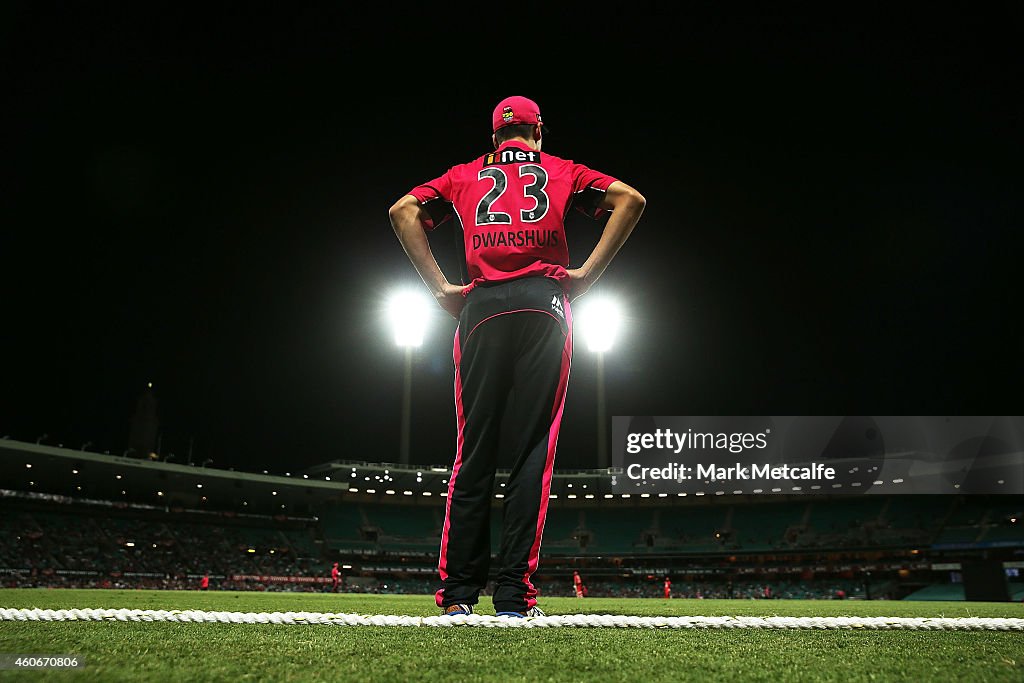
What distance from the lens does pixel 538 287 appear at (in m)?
2.50

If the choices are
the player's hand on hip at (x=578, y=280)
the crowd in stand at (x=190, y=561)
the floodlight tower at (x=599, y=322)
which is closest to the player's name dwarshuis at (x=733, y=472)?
the crowd in stand at (x=190, y=561)

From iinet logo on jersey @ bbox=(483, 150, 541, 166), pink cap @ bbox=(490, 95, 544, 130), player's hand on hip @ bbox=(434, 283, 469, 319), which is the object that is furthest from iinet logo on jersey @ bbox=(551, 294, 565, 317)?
pink cap @ bbox=(490, 95, 544, 130)

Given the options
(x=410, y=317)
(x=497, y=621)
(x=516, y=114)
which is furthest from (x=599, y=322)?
(x=497, y=621)

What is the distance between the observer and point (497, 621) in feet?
6.38

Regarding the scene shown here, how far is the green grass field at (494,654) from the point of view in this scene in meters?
1.09

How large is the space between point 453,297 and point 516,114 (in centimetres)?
84

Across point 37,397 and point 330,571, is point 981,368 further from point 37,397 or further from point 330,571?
point 37,397

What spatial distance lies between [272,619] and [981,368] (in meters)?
44.6

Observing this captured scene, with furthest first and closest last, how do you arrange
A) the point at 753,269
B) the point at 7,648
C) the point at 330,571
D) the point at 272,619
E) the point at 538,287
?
1. the point at 330,571
2. the point at 753,269
3. the point at 538,287
4. the point at 272,619
5. the point at 7,648

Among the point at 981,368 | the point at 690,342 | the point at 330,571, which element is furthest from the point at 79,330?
the point at 981,368

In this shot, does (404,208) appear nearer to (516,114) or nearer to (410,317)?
(516,114)

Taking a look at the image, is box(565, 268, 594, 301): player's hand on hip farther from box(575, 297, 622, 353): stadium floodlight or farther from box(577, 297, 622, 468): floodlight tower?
box(577, 297, 622, 468): floodlight tower

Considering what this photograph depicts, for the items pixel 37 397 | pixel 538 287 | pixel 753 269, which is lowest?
pixel 538 287
